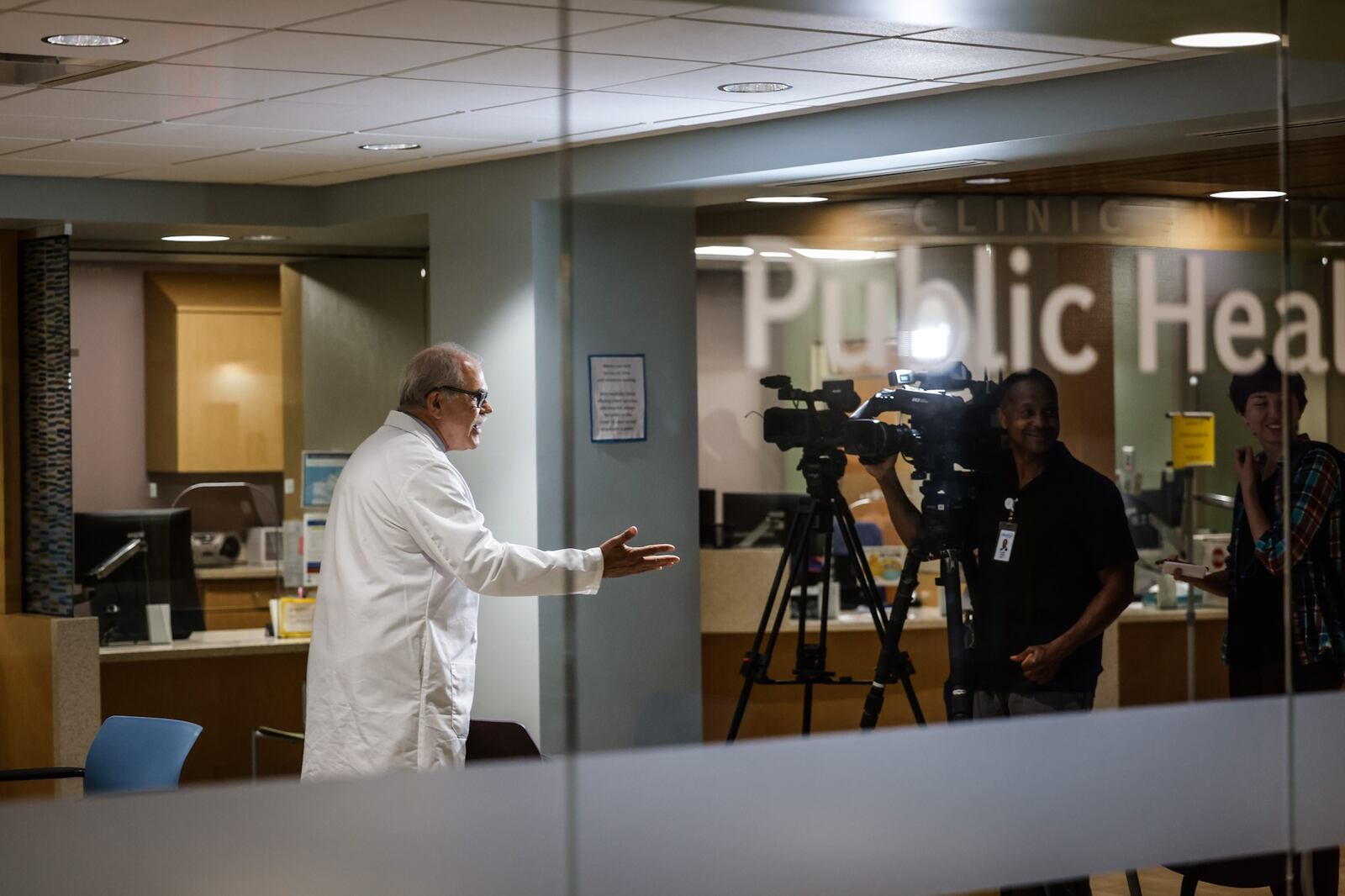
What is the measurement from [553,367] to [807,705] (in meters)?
2.65

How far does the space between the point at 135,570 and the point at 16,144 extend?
182 cm

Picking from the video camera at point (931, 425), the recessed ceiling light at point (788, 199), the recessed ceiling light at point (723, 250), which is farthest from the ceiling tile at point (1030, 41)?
the video camera at point (931, 425)

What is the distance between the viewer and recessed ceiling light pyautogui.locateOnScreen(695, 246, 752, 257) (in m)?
3.44

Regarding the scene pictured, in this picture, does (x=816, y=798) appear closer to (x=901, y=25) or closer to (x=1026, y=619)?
(x=1026, y=619)

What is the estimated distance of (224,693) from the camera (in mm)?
6574

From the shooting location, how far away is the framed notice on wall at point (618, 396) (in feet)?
10.8

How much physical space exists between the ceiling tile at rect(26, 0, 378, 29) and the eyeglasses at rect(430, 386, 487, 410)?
2.80ft

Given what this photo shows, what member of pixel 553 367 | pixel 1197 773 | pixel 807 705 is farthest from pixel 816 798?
pixel 553 367

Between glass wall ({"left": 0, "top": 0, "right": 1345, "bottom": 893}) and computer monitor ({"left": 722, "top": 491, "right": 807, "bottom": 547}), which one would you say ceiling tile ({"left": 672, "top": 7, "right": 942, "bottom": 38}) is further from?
computer monitor ({"left": 722, "top": 491, "right": 807, "bottom": 547})

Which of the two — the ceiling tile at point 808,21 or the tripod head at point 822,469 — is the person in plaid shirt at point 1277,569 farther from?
the ceiling tile at point 808,21

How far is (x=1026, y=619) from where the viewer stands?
126 inches

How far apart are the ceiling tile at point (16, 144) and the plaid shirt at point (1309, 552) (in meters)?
3.56

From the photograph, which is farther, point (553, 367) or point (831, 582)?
point (553, 367)

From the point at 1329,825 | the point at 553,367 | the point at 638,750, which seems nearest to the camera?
the point at 638,750
